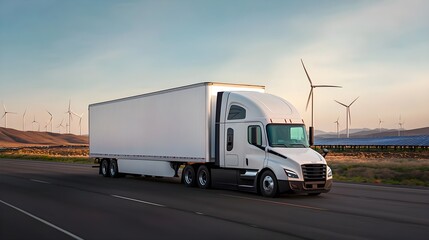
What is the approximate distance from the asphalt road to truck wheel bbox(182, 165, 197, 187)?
73.4 inches

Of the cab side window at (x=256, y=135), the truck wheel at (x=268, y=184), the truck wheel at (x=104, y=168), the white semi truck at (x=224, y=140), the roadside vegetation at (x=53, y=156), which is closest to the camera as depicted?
the truck wheel at (x=268, y=184)

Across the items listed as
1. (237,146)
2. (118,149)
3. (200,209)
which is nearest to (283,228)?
(200,209)

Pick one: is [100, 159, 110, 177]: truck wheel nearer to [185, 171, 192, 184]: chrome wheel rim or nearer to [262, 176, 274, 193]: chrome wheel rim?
[185, 171, 192, 184]: chrome wheel rim

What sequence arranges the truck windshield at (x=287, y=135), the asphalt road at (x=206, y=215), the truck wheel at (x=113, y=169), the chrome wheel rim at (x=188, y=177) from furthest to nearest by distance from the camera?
the truck wheel at (x=113, y=169) → the chrome wheel rim at (x=188, y=177) → the truck windshield at (x=287, y=135) → the asphalt road at (x=206, y=215)

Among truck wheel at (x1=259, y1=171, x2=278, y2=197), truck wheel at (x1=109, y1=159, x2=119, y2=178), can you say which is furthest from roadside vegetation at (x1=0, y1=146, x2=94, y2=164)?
truck wheel at (x1=259, y1=171, x2=278, y2=197)

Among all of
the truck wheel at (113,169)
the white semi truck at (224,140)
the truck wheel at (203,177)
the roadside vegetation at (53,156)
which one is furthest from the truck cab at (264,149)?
the roadside vegetation at (53,156)

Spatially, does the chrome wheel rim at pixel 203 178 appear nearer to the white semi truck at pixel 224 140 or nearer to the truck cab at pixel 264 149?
the white semi truck at pixel 224 140

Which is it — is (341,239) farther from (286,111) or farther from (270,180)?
(286,111)

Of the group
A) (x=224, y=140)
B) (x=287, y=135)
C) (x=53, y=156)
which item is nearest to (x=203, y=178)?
Result: (x=224, y=140)

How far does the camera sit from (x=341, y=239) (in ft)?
30.5

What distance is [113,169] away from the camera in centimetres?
2742

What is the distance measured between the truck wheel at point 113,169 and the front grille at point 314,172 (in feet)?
44.0

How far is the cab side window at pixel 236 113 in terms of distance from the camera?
61.2ft

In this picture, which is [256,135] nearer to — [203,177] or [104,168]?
[203,177]
